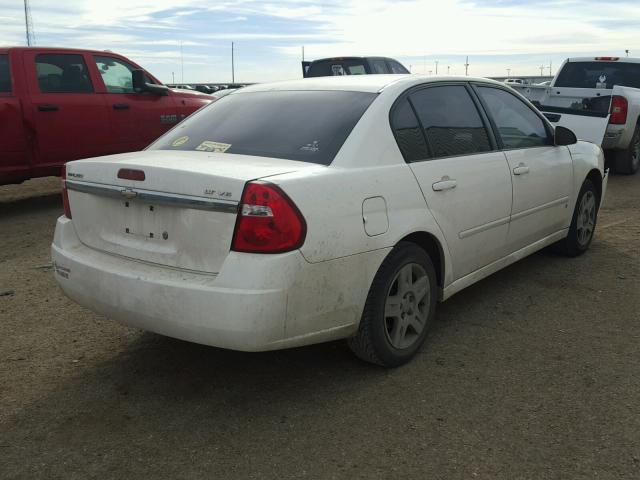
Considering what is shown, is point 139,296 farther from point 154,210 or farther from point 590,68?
point 590,68

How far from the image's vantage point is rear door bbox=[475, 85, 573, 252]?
4391 mm

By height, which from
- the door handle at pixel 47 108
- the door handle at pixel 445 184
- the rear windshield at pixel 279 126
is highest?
the rear windshield at pixel 279 126

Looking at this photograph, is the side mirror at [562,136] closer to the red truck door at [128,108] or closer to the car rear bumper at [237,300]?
the car rear bumper at [237,300]

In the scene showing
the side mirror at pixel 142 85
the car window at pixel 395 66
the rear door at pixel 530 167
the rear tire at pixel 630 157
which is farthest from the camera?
the car window at pixel 395 66

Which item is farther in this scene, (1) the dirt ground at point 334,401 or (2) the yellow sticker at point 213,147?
(2) the yellow sticker at point 213,147

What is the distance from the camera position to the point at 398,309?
3.43 m

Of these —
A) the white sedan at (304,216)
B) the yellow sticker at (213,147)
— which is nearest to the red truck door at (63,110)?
the white sedan at (304,216)

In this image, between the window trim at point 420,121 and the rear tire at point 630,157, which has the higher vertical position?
the window trim at point 420,121

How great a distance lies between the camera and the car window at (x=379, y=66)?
13672mm

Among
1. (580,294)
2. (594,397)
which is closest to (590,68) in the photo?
(580,294)

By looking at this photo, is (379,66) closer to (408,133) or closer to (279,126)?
(408,133)

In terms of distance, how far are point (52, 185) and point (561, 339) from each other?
311 inches

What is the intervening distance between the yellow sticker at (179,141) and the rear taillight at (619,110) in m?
7.81

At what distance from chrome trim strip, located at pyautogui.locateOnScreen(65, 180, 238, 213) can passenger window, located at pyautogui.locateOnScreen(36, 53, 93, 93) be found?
4811mm
